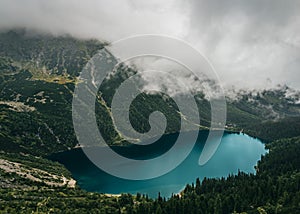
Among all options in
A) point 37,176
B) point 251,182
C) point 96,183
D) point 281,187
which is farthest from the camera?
point 96,183

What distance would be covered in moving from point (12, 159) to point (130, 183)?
2927 inches

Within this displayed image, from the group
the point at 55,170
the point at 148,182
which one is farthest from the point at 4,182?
the point at 148,182

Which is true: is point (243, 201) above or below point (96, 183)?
below

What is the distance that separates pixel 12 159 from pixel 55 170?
91.2ft

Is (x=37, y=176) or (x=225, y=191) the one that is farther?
(x=37, y=176)

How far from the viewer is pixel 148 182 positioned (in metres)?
184

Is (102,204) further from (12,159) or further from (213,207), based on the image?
(12,159)

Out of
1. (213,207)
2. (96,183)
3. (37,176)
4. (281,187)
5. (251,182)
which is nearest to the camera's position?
(213,207)

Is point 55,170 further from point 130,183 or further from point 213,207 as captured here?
point 213,207

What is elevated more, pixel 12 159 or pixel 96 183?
pixel 12 159

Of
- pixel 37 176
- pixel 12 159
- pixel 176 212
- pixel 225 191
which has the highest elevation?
pixel 12 159

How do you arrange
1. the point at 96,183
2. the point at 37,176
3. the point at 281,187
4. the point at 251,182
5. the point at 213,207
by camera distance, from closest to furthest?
the point at 213,207 < the point at 281,187 < the point at 251,182 < the point at 37,176 < the point at 96,183

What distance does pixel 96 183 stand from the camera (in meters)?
187

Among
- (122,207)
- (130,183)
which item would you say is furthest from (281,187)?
(130,183)
